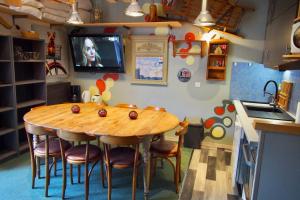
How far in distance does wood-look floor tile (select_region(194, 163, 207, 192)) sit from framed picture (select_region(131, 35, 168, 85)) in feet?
5.59

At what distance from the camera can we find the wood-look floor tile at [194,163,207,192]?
288 centimetres

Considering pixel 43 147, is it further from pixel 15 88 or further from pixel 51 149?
pixel 15 88

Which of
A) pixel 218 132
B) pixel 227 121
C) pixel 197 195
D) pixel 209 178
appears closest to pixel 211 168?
pixel 209 178

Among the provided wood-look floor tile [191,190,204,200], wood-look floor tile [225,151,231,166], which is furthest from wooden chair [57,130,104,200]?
wood-look floor tile [225,151,231,166]

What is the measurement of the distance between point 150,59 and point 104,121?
2.11m

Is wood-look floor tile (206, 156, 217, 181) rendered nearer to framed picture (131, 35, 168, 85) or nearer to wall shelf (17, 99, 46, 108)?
framed picture (131, 35, 168, 85)

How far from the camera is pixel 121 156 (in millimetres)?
2467

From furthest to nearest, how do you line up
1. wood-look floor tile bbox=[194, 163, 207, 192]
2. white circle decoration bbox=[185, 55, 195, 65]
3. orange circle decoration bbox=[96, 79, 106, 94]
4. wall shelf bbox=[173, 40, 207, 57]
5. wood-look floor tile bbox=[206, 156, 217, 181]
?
orange circle decoration bbox=[96, 79, 106, 94], white circle decoration bbox=[185, 55, 195, 65], wall shelf bbox=[173, 40, 207, 57], wood-look floor tile bbox=[206, 156, 217, 181], wood-look floor tile bbox=[194, 163, 207, 192]

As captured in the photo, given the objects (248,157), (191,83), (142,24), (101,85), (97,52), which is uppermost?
(142,24)

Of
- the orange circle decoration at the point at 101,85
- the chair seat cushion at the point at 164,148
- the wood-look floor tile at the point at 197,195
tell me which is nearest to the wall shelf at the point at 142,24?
the orange circle decoration at the point at 101,85

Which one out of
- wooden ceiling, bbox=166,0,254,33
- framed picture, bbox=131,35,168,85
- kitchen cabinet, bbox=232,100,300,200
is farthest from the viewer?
framed picture, bbox=131,35,168,85

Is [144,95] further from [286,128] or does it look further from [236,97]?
[286,128]

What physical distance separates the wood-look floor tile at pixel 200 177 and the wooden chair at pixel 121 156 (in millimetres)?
950

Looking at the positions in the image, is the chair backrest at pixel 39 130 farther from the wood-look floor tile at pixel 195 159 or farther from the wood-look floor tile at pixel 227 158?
the wood-look floor tile at pixel 227 158
